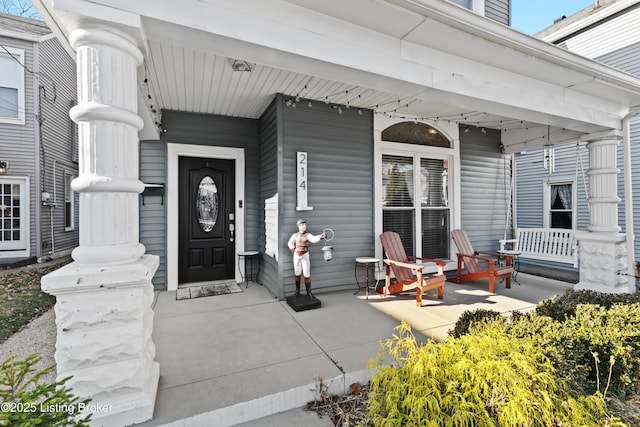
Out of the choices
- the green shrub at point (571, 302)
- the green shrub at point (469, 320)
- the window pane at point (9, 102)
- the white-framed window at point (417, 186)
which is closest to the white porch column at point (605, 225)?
the green shrub at point (571, 302)

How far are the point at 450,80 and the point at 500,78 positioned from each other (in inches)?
26.1

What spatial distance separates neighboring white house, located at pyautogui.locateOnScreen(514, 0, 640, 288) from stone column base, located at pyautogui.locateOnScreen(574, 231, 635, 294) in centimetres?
200

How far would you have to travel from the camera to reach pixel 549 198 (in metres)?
7.26

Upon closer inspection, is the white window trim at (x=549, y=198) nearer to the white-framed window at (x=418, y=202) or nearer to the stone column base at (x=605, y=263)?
the stone column base at (x=605, y=263)

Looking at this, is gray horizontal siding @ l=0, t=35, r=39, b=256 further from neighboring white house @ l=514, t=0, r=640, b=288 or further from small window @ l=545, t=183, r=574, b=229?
small window @ l=545, t=183, r=574, b=229

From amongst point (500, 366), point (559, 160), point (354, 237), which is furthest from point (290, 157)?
Answer: point (559, 160)

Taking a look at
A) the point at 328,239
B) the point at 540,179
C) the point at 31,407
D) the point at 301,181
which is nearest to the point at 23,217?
the point at 301,181

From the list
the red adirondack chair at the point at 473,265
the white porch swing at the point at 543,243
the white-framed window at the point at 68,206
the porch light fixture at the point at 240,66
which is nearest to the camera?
the porch light fixture at the point at 240,66

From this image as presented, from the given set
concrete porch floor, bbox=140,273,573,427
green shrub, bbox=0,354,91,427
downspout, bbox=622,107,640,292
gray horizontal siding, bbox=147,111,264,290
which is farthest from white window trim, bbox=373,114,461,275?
green shrub, bbox=0,354,91,427

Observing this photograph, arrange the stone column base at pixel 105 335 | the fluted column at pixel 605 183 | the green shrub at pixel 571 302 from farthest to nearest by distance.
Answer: the fluted column at pixel 605 183, the green shrub at pixel 571 302, the stone column base at pixel 105 335

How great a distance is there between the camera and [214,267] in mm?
4867

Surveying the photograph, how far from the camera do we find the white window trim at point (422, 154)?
15.7 ft

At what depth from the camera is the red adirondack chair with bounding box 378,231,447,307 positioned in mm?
3879

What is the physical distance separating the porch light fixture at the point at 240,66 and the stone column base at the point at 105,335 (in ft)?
7.62
